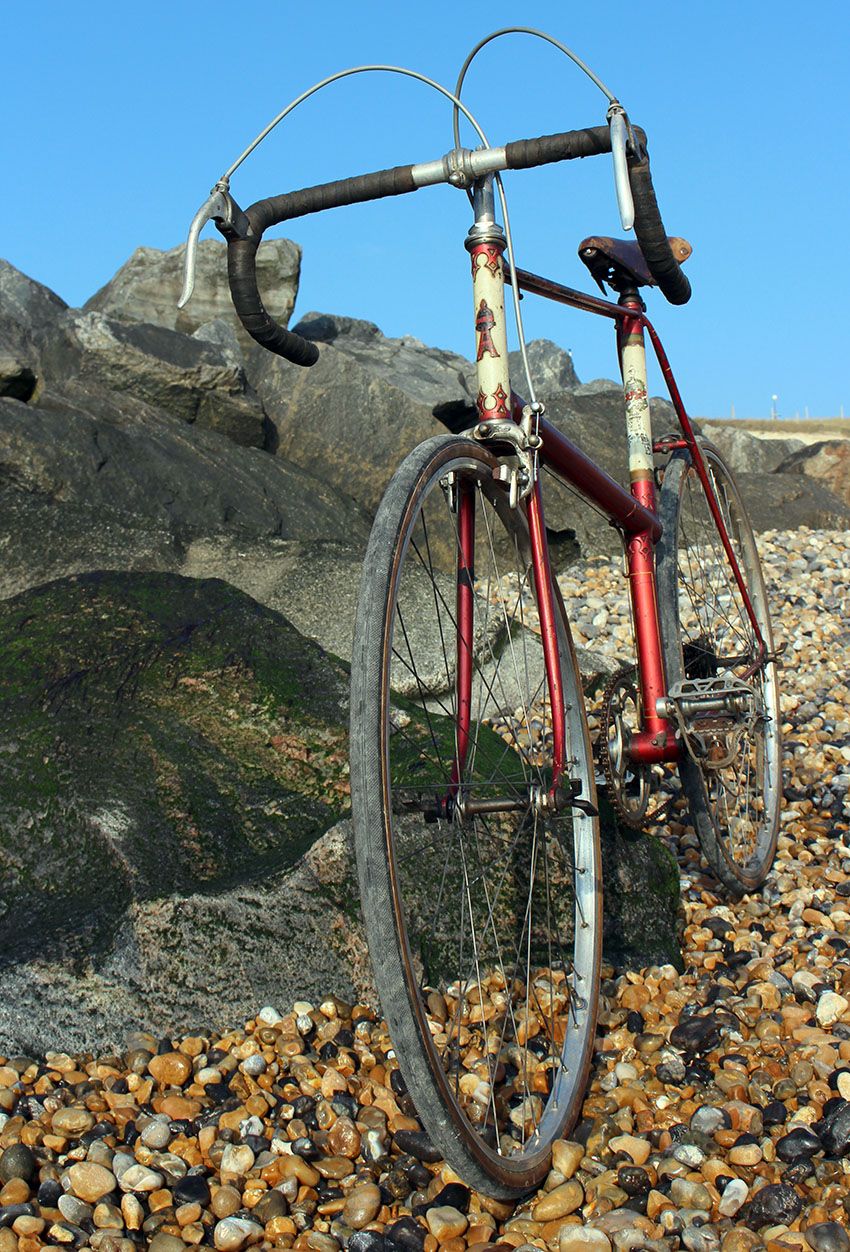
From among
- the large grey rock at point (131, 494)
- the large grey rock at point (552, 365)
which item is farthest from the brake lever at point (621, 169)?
the large grey rock at point (552, 365)

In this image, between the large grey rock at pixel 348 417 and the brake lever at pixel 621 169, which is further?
the large grey rock at pixel 348 417

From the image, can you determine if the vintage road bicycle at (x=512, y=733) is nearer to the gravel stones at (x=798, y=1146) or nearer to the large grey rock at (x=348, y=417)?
the gravel stones at (x=798, y=1146)

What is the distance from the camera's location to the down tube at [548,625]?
9.06 ft

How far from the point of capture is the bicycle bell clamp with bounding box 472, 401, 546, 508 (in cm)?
280

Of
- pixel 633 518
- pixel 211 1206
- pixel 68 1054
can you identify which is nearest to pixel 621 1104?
pixel 211 1206

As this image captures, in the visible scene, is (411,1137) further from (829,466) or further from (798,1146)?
(829,466)

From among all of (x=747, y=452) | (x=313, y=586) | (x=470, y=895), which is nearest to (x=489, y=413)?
(x=470, y=895)

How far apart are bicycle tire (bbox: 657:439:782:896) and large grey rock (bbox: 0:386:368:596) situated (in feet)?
8.39

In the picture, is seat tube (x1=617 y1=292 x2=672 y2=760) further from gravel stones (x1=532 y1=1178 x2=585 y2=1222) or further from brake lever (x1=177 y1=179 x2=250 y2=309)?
brake lever (x1=177 y1=179 x2=250 y2=309)

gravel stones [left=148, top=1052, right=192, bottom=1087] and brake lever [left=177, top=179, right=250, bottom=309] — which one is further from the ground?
brake lever [left=177, top=179, right=250, bottom=309]

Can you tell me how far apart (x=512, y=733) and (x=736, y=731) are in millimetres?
1175

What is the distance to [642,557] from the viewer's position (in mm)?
3902

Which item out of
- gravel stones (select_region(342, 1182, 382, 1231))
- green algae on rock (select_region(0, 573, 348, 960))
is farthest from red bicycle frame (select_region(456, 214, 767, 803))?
green algae on rock (select_region(0, 573, 348, 960))

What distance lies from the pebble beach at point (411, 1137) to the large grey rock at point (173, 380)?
27.2ft
